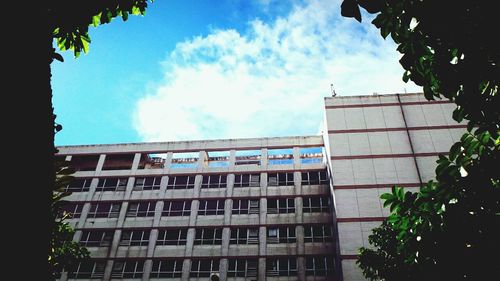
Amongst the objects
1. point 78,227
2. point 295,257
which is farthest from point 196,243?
point 78,227

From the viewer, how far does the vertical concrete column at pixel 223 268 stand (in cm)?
2155

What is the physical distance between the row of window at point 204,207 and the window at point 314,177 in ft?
4.40

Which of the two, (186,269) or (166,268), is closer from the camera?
(186,269)

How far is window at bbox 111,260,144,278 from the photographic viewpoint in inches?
882

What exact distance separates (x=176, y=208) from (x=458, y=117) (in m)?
23.9

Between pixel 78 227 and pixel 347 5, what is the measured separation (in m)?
27.8

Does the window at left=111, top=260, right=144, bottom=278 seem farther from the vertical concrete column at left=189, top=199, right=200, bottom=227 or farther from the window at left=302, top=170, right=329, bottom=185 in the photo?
the window at left=302, top=170, right=329, bottom=185

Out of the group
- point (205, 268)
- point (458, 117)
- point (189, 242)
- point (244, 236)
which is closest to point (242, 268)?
point (244, 236)

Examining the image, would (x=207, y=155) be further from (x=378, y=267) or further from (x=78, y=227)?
(x=378, y=267)

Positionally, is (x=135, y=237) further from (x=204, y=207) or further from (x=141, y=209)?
(x=204, y=207)

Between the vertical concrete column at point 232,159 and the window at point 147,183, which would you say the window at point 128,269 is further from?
the vertical concrete column at point 232,159

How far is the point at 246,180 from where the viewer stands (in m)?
25.6

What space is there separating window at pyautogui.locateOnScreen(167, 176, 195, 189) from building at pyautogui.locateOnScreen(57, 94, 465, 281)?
0.28 ft

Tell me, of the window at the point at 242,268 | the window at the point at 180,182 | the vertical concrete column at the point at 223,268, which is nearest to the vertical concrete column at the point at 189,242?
the vertical concrete column at the point at 223,268
